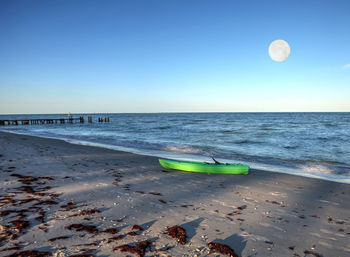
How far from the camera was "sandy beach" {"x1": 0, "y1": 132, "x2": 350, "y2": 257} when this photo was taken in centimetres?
328

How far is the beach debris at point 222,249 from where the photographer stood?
317 centimetres

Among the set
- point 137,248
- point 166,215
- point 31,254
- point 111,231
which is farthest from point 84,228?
point 166,215

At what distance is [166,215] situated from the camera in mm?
4438

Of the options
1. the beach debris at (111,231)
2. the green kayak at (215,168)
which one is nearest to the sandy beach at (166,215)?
the beach debris at (111,231)

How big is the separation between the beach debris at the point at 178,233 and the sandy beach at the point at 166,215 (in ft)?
0.06

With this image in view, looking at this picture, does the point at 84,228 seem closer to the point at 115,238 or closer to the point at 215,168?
the point at 115,238

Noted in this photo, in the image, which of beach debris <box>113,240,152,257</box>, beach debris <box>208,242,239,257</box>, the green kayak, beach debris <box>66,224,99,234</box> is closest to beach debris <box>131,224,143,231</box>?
beach debris <box>113,240,152,257</box>

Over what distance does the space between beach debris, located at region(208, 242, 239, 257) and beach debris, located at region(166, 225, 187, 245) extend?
45 cm

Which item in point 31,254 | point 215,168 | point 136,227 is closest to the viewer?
point 31,254

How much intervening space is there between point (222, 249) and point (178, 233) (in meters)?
0.81

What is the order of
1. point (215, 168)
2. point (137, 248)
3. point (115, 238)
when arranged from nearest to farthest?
point (137, 248), point (115, 238), point (215, 168)

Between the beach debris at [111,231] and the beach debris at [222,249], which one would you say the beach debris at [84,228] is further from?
the beach debris at [222,249]

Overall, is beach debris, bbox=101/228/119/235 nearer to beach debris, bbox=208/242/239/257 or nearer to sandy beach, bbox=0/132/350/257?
sandy beach, bbox=0/132/350/257

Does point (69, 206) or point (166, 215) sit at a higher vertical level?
point (69, 206)
